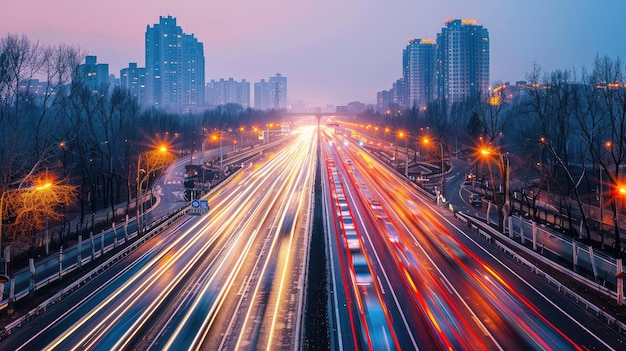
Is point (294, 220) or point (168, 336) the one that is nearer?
point (168, 336)

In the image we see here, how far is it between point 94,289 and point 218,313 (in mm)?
7552

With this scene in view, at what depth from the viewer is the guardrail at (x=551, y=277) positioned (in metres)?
20.3

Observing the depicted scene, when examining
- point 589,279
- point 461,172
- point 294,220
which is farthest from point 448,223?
point 461,172

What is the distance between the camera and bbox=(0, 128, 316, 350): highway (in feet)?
60.8

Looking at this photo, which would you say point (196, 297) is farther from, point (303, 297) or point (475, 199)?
point (475, 199)

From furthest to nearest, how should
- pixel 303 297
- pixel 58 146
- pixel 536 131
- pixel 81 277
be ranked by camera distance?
pixel 536 131 < pixel 58 146 < pixel 81 277 < pixel 303 297

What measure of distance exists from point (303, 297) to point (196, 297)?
4.99 metres

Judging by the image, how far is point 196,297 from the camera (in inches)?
913

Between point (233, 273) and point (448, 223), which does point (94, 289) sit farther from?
point (448, 223)

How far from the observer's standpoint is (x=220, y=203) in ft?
166

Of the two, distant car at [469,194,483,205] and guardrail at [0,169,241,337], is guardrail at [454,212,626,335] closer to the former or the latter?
distant car at [469,194,483,205]

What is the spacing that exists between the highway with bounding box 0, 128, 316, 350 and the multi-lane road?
7 centimetres

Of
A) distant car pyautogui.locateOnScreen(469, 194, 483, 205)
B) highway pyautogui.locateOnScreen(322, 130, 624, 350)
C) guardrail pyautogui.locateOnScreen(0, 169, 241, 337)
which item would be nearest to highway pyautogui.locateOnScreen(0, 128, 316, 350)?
guardrail pyautogui.locateOnScreen(0, 169, 241, 337)

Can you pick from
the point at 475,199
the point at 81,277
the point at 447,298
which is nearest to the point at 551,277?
the point at 447,298
